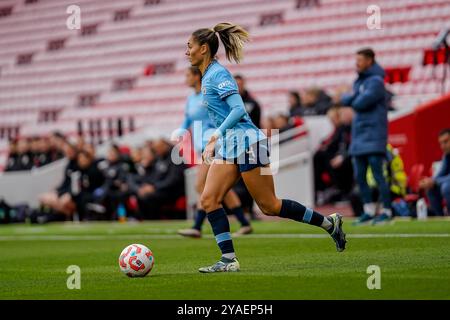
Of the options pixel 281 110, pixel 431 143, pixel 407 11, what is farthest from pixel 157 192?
pixel 407 11

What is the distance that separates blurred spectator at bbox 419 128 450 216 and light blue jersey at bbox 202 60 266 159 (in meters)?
6.86

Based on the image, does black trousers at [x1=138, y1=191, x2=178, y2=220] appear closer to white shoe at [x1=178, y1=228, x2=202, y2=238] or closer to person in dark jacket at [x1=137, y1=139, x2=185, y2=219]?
person in dark jacket at [x1=137, y1=139, x2=185, y2=219]

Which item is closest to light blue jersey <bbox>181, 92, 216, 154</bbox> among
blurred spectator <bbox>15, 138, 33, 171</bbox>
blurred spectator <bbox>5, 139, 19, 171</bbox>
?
blurred spectator <bbox>15, 138, 33, 171</bbox>

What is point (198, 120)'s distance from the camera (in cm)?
1230

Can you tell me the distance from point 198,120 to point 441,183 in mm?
4128

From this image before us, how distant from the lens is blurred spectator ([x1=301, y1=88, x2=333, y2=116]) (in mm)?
18906

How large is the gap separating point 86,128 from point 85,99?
187cm

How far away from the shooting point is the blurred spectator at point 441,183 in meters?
14.2

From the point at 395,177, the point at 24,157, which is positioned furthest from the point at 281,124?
the point at 24,157

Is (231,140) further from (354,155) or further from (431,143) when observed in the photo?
(431,143)

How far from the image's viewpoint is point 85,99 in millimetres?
29312

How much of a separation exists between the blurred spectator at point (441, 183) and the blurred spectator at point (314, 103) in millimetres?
4384

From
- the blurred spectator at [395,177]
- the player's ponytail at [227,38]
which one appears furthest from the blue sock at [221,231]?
the blurred spectator at [395,177]

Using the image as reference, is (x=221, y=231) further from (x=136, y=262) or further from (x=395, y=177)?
(x=395, y=177)
